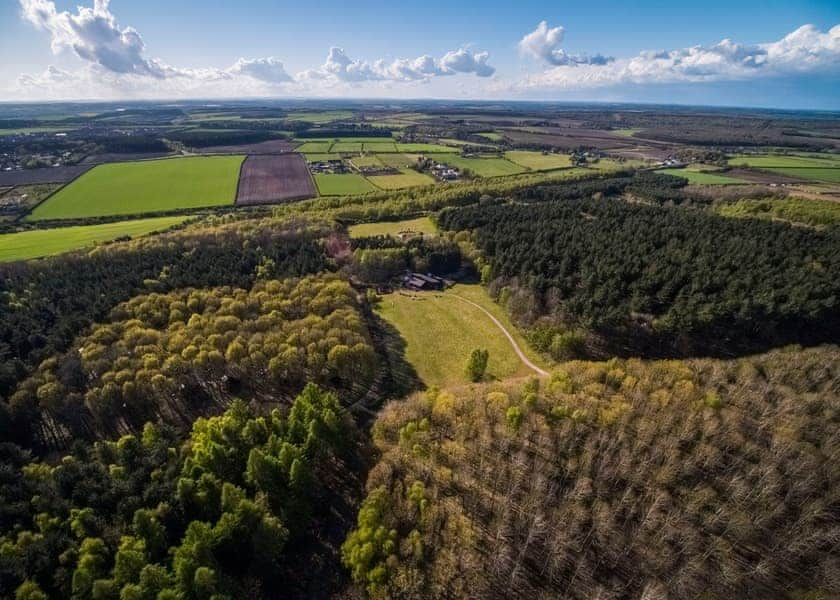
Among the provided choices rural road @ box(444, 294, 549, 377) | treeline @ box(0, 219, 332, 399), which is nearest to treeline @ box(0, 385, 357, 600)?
treeline @ box(0, 219, 332, 399)

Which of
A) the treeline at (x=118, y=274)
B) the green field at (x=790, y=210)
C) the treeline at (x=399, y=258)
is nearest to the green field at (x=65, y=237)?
the treeline at (x=118, y=274)

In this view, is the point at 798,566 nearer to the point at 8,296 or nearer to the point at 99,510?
the point at 99,510

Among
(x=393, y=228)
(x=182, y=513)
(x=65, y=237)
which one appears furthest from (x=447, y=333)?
(x=65, y=237)

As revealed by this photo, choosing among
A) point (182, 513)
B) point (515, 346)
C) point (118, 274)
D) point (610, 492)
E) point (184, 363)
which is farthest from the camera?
point (118, 274)

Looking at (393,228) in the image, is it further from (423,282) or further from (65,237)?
(65,237)

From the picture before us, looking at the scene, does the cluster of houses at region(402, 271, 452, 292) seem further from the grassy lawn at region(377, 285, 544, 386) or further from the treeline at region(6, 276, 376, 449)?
the treeline at region(6, 276, 376, 449)

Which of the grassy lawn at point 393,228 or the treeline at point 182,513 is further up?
the grassy lawn at point 393,228

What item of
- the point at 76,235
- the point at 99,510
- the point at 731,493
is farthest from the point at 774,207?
the point at 76,235

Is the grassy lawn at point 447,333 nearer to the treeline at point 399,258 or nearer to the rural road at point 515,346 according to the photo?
the rural road at point 515,346
